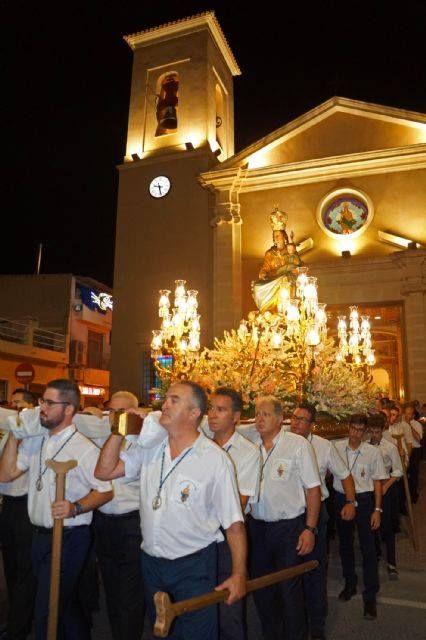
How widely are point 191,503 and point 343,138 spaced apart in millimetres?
18721

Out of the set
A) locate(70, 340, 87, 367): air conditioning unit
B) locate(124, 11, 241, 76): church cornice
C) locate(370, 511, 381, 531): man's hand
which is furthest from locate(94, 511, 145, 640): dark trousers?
locate(70, 340, 87, 367): air conditioning unit

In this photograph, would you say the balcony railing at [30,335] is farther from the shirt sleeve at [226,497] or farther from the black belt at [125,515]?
the shirt sleeve at [226,497]

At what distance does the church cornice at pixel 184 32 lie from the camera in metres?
21.8

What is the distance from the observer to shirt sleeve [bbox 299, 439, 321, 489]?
463 cm

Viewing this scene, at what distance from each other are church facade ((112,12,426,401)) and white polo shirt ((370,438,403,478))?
372 inches

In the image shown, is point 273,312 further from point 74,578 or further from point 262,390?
point 74,578

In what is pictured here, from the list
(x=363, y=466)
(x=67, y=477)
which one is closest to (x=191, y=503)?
(x=67, y=477)

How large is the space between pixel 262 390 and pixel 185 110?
15767 mm

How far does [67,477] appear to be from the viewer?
12.9ft

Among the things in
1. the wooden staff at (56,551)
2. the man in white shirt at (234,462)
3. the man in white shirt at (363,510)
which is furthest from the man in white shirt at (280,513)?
the wooden staff at (56,551)

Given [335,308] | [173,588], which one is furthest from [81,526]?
[335,308]

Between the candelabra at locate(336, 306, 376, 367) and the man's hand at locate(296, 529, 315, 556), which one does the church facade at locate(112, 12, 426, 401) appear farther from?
the man's hand at locate(296, 529, 315, 556)

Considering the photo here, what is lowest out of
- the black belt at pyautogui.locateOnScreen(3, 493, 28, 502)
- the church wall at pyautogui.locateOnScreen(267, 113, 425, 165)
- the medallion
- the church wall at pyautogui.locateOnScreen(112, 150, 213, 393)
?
the black belt at pyautogui.locateOnScreen(3, 493, 28, 502)

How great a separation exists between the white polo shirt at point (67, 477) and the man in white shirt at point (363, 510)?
9.80 ft
